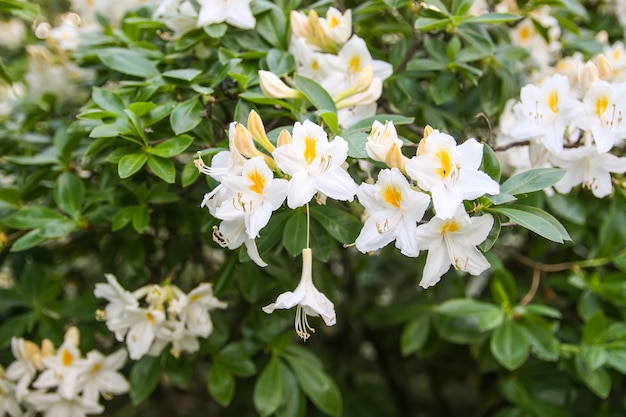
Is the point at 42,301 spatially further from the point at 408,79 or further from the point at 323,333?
Result: the point at 323,333

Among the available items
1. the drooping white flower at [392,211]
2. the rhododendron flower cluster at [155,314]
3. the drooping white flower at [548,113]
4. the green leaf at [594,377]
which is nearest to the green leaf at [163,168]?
the rhododendron flower cluster at [155,314]

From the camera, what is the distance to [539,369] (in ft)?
5.18

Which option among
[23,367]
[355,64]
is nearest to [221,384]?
[23,367]

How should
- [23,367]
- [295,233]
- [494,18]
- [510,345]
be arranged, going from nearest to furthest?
[295,233], [494,18], [23,367], [510,345]

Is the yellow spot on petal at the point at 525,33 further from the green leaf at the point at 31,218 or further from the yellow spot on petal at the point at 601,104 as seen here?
the green leaf at the point at 31,218

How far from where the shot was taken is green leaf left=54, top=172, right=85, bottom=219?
3.97 ft

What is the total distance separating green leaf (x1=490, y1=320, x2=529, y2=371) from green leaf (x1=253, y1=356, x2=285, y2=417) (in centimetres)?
45

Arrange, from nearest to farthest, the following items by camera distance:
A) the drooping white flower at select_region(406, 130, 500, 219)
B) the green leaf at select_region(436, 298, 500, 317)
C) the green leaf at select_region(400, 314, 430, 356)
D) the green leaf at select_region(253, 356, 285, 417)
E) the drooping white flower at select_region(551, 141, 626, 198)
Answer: the drooping white flower at select_region(406, 130, 500, 219), the drooping white flower at select_region(551, 141, 626, 198), the green leaf at select_region(253, 356, 285, 417), the green leaf at select_region(436, 298, 500, 317), the green leaf at select_region(400, 314, 430, 356)

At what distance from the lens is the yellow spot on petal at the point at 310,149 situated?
33.9 inches

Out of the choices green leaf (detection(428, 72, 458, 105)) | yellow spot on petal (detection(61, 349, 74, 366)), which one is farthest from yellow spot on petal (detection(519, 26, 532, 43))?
yellow spot on petal (detection(61, 349, 74, 366))

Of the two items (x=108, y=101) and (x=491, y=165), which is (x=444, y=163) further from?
(x=108, y=101)

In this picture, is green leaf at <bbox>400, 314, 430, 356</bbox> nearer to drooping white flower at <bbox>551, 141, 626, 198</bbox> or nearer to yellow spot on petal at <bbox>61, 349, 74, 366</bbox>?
drooping white flower at <bbox>551, 141, 626, 198</bbox>

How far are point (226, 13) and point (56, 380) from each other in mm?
754

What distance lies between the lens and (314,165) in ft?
2.80
